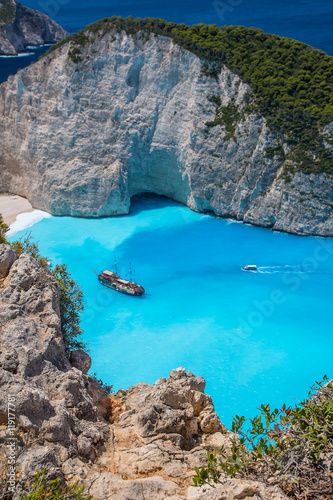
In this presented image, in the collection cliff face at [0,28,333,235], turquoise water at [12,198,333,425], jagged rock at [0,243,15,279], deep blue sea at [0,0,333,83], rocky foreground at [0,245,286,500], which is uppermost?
deep blue sea at [0,0,333,83]

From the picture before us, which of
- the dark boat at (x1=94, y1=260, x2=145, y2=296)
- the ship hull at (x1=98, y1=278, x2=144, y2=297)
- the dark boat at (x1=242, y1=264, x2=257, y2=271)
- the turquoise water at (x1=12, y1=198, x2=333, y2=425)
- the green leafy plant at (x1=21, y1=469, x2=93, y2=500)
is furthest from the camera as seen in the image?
the dark boat at (x1=242, y1=264, x2=257, y2=271)

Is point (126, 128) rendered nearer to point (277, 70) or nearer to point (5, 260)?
point (277, 70)

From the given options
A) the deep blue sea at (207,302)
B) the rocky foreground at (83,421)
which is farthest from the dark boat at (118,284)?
the rocky foreground at (83,421)

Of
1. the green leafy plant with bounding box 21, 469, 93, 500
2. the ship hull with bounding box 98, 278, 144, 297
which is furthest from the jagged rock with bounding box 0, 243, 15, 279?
the ship hull with bounding box 98, 278, 144, 297

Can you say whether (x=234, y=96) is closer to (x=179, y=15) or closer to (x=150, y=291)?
(x=150, y=291)

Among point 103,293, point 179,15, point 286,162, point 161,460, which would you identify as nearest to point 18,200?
point 103,293

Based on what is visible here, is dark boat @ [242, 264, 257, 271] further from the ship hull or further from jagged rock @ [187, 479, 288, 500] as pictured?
jagged rock @ [187, 479, 288, 500]

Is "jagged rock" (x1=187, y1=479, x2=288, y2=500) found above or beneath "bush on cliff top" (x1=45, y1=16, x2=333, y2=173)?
beneath
